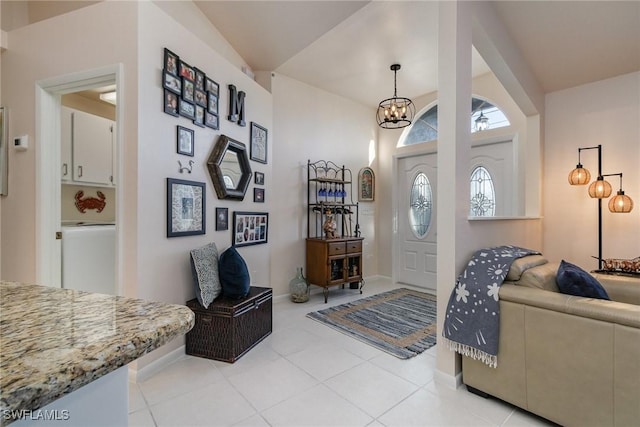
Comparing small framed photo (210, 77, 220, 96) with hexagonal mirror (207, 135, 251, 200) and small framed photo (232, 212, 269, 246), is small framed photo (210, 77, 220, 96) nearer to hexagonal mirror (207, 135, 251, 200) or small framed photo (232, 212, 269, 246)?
hexagonal mirror (207, 135, 251, 200)

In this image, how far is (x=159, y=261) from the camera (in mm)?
2197

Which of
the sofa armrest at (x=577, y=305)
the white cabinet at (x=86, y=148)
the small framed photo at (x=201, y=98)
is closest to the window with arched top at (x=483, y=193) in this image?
the sofa armrest at (x=577, y=305)

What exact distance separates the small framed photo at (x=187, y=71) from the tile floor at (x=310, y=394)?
227 cm

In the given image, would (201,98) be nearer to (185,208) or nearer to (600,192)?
(185,208)

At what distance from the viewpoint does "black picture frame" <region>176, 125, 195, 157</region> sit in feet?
7.72

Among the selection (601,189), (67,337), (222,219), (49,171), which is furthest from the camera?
(601,189)

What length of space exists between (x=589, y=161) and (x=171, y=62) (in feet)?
14.6

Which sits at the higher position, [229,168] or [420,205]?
[229,168]

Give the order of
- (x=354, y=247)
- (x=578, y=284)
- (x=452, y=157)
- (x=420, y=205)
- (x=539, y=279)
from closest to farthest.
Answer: (x=578, y=284)
(x=539, y=279)
(x=452, y=157)
(x=354, y=247)
(x=420, y=205)

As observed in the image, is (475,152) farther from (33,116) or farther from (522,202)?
(33,116)

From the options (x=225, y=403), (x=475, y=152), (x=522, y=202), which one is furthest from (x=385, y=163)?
(x=225, y=403)

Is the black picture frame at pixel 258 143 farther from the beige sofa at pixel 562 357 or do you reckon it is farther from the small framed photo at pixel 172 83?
the beige sofa at pixel 562 357

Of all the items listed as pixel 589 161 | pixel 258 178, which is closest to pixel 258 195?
pixel 258 178

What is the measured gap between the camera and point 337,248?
3943 millimetres
